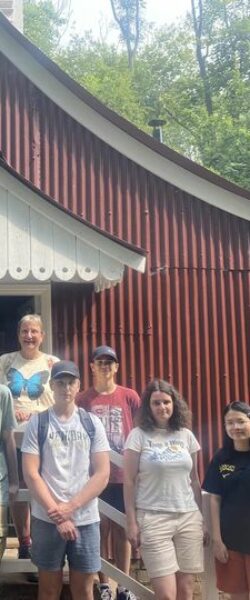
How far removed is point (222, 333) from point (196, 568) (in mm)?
4111

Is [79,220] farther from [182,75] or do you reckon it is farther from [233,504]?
[182,75]

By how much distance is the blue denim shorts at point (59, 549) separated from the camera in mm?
3750

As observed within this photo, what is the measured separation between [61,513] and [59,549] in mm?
239

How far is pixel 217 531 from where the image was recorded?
4.18 meters

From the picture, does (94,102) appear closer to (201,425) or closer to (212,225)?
(212,225)

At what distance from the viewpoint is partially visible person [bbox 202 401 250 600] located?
4078 mm

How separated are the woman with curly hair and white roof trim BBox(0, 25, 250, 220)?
435cm

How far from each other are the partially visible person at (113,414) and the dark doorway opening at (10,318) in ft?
9.29

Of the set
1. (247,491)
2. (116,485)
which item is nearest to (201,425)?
(116,485)

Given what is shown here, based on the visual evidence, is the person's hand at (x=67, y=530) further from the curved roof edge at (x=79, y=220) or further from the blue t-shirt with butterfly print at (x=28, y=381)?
the curved roof edge at (x=79, y=220)

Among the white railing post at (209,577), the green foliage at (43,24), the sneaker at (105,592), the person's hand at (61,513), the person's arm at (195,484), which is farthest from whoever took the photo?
the green foliage at (43,24)

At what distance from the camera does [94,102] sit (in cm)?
797

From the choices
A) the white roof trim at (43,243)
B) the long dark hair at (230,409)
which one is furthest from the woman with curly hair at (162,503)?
the white roof trim at (43,243)

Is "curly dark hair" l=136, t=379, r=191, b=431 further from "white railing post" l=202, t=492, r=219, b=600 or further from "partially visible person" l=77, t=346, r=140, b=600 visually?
"white railing post" l=202, t=492, r=219, b=600
